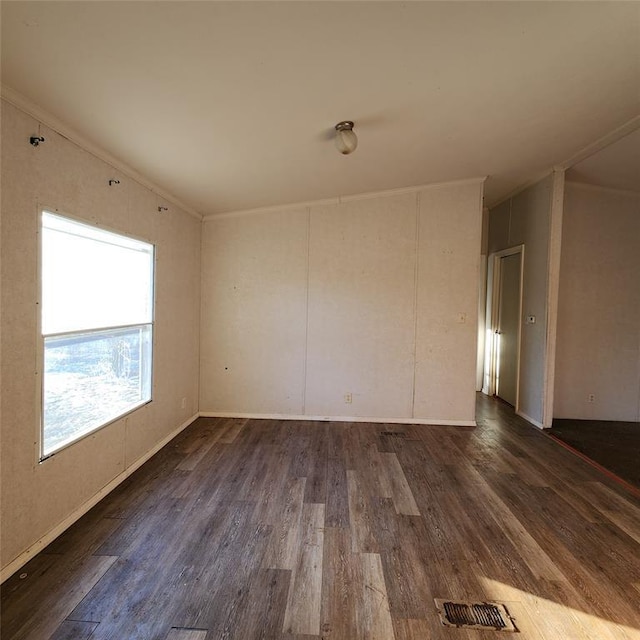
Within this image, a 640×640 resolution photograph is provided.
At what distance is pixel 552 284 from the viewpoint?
381cm

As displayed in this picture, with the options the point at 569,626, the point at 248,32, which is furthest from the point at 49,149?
the point at 569,626

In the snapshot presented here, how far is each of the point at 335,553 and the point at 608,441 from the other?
11.2 feet

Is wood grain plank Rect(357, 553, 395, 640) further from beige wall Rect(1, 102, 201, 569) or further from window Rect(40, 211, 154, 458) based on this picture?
window Rect(40, 211, 154, 458)

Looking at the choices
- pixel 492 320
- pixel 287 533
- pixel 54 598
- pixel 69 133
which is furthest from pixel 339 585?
pixel 492 320

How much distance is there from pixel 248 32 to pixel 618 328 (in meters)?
5.02

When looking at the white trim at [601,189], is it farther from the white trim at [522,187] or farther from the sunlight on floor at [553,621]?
the sunlight on floor at [553,621]

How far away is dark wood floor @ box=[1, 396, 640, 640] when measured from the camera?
1.48 m

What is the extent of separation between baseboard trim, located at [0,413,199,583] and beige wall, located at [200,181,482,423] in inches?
52.6

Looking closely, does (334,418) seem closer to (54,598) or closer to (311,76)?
(54,598)

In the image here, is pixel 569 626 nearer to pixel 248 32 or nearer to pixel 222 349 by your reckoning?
pixel 248 32

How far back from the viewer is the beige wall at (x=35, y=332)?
1676 millimetres

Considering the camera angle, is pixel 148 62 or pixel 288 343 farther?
pixel 288 343

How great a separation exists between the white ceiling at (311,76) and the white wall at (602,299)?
1562 millimetres

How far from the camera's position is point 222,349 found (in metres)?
4.12
